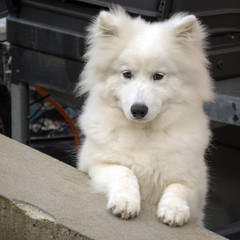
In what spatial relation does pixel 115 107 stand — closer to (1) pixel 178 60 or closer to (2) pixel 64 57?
(1) pixel 178 60

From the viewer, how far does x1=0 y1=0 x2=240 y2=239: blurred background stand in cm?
429

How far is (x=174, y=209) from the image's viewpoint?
9.37 ft

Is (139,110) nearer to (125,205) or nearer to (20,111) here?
(125,205)

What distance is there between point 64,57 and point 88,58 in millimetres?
1447

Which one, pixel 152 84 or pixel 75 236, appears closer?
pixel 75 236

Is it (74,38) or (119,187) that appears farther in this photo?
(74,38)

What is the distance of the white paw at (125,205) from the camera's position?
284cm

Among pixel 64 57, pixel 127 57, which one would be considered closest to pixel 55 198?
pixel 127 57

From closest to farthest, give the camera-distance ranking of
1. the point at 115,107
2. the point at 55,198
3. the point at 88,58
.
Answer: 1. the point at 55,198
2. the point at 115,107
3. the point at 88,58

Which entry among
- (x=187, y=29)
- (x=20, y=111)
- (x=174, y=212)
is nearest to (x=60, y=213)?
→ (x=174, y=212)

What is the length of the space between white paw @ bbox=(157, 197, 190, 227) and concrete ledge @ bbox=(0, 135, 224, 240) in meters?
0.04

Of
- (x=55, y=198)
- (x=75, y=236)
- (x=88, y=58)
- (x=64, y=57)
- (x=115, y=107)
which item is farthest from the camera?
(x=64, y=57)

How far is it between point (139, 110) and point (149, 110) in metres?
0.07

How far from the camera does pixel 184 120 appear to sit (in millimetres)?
3285
